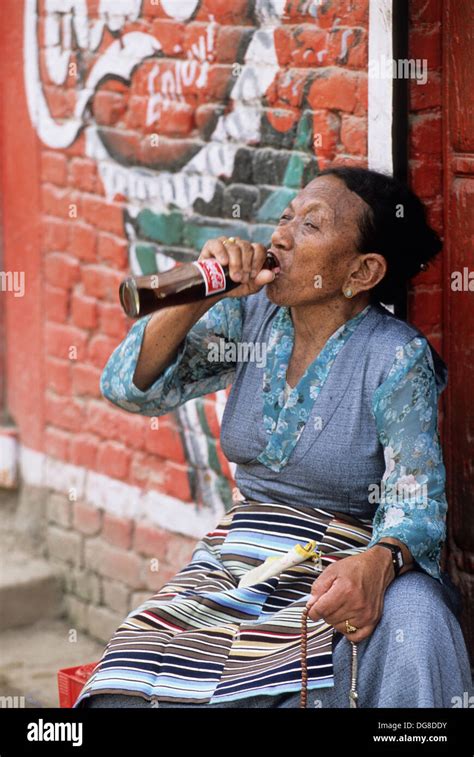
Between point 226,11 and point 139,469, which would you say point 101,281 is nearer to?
point 139,469

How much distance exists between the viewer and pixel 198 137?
4422 millimetres

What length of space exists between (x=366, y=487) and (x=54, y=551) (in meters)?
2.60

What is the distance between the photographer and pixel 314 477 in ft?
10.3

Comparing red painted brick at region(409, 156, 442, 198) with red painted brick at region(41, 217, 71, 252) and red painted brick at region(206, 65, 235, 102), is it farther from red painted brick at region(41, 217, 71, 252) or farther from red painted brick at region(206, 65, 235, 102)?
red painted brick at region(41, 217, 71, 252)

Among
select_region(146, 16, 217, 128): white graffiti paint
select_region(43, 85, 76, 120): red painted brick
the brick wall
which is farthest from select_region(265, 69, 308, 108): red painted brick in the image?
select_region(43, 85, 76, 120): red painted brick

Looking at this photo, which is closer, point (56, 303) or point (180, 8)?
point (180, 8)

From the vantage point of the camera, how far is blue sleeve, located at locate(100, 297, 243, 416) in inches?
130

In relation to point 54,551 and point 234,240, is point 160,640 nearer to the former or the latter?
point 234,240

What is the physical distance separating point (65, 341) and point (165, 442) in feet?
2.59

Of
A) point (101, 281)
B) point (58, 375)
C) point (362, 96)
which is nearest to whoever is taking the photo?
point (362, 96)

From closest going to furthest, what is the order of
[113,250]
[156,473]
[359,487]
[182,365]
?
[359,487]
[182,365]
[156,473]
[113,250]

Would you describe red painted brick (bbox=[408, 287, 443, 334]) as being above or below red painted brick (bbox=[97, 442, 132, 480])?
above

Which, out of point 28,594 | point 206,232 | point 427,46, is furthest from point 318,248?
point 28,594

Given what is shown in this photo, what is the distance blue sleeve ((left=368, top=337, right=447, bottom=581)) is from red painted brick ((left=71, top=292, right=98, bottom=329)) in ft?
7.17
